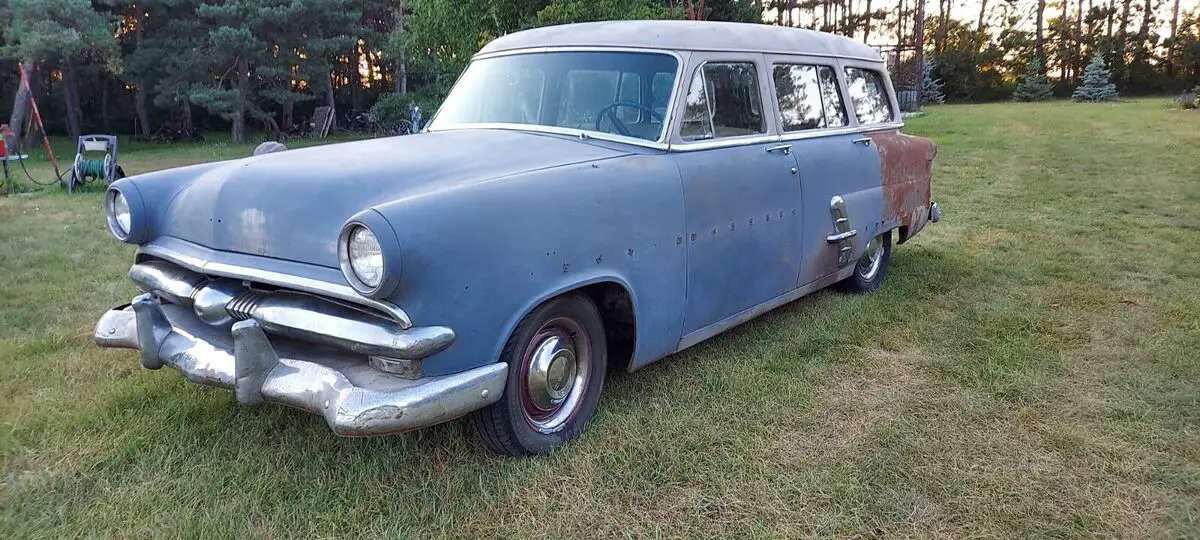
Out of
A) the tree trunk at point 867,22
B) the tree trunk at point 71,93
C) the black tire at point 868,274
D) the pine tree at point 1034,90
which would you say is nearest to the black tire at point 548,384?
the black tire at point 868,274

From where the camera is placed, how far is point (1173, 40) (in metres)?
35.4

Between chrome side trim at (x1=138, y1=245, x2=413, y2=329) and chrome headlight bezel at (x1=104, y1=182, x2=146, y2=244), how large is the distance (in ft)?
0.57

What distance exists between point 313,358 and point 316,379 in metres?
0.16

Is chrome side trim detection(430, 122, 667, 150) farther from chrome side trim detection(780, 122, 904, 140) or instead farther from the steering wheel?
chrome side trim detection(780, 122, 904, 140)

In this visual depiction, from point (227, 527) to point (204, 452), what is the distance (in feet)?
1.80

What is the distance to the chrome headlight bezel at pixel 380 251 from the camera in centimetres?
231

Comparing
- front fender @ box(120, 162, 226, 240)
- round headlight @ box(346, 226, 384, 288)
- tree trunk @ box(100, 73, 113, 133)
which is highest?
tree trunk @ box(100, 73, 113, 133)

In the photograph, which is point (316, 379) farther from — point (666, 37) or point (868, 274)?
point (868, 274)

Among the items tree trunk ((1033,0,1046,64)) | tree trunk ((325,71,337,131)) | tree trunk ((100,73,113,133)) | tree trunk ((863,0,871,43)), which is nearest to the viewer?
tree trunk ((325,71,337,131))

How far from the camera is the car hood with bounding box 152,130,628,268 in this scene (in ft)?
8.79

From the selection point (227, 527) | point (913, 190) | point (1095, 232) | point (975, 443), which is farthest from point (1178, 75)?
point (227, 527)

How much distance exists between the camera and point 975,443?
3.10 metres

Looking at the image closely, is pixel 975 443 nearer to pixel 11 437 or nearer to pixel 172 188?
pixel 172 188

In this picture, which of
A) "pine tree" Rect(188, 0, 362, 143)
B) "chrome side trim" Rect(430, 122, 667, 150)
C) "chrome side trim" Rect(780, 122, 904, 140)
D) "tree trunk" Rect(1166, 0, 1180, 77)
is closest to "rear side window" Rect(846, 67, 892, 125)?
"chrome side trim" Rect(780, 122, 904, 140)
